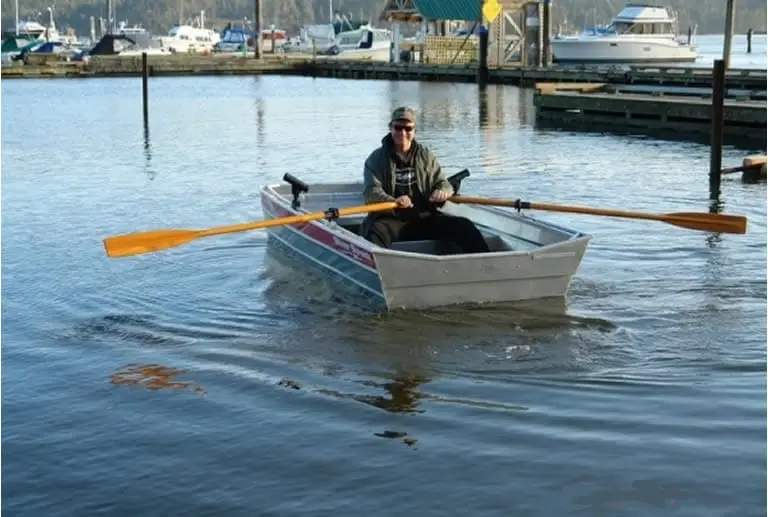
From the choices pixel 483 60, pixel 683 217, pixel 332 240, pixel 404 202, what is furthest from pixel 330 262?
pixel 483 60

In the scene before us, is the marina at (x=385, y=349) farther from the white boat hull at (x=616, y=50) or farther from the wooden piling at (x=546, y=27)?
the white boat hull at (x=616, y=50)

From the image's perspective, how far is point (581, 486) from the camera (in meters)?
6.87

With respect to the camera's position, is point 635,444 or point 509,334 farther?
point 509,334

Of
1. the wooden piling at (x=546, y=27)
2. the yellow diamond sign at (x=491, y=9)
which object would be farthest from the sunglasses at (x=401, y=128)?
the wooden piling at (x=546, y=27)

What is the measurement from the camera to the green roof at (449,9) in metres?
64.4

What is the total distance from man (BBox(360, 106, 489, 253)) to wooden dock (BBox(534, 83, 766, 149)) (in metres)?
15.9

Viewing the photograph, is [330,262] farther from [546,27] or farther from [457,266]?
[546,27]

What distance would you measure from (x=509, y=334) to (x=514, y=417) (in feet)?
7.08

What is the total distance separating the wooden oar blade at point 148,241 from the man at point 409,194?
1.71 meters

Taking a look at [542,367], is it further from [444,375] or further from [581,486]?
[581,486]

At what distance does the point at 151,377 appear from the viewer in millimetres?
9211

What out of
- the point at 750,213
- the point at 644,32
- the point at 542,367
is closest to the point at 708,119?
the point at 750,213

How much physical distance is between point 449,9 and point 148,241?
2252 inches

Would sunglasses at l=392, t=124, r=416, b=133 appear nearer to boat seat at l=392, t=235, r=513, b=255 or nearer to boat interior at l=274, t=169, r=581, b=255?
boat interior at l=274, t=169, r=581, b=255
